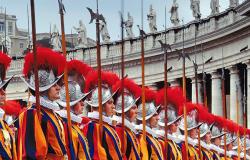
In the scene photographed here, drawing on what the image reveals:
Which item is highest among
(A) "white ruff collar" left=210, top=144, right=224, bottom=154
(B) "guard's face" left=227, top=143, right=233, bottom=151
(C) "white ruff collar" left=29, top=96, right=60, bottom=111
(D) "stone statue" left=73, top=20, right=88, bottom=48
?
(D) "stone statue" left=73, top=20, right=88, bottom=48

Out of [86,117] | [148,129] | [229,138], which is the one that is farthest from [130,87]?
[229,138]

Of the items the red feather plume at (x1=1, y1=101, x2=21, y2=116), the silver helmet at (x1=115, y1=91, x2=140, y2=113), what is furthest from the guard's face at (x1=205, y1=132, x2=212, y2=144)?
the red feather plume at (x1=1, y1=101, x2=21, y2=116)

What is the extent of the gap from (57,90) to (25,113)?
0.87 metres

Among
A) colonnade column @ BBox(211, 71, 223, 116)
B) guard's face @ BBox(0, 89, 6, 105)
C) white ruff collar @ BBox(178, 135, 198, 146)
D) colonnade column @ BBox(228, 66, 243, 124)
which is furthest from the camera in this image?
colonnade column @ BBox(211, 71, 223, 116)

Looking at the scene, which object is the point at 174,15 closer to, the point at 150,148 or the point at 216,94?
the point at 216,94

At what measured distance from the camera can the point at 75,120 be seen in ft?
46.3

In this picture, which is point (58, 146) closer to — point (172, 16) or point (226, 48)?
point (226, 48)

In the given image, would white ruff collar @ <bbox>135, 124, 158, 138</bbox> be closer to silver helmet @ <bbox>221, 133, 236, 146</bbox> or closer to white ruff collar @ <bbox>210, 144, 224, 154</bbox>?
white ruff collar @ <bbox>210, 144, 224, 154</bbox>

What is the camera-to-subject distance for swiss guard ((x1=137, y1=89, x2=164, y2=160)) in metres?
16.8

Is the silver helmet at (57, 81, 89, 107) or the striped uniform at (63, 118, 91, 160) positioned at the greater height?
the silver helmet at (57, 81, 89, 107)

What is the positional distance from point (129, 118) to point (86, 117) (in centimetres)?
88

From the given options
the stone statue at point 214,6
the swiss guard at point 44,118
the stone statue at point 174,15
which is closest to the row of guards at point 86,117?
the swiss guard at point 44,118

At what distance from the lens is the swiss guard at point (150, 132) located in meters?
16.8

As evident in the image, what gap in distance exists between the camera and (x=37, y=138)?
12203 mm
